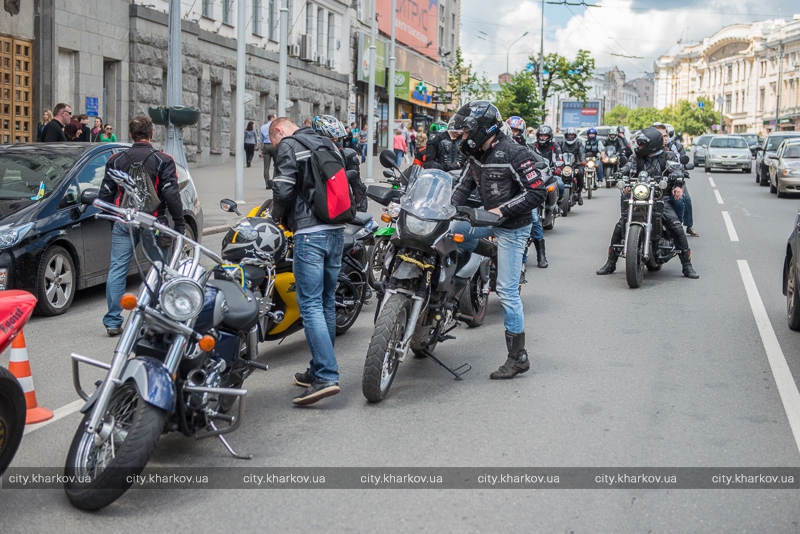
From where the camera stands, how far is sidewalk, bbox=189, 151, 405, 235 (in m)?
16.6

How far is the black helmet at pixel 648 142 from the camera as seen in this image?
11.9 m

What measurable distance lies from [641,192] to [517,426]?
6297 millimetres

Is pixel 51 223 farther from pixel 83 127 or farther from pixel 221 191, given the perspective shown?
pixel 221 191

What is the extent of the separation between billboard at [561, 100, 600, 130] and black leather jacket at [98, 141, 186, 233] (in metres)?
52.0

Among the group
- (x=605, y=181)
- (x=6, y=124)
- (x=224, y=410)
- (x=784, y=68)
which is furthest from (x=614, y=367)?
(x=784, y=68)

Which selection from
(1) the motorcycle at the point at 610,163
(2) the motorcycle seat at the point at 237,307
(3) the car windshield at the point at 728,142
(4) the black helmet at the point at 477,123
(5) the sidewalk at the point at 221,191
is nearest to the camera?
(2) the motorcycle seat at the point at 237,307

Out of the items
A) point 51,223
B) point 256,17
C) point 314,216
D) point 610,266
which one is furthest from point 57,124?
point 256,17

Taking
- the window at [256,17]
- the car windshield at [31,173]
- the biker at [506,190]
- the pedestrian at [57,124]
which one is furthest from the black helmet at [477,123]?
the window at [256,17]

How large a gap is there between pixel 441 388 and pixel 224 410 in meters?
1.75

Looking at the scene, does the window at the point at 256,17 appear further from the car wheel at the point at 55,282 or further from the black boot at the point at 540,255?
the car wheel at the point at 55,282

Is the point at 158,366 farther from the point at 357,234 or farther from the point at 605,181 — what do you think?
the point at 605,181

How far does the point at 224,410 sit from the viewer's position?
5.37 metres

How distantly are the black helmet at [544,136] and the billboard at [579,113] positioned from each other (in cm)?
4222

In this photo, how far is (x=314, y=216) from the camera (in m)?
6.12
